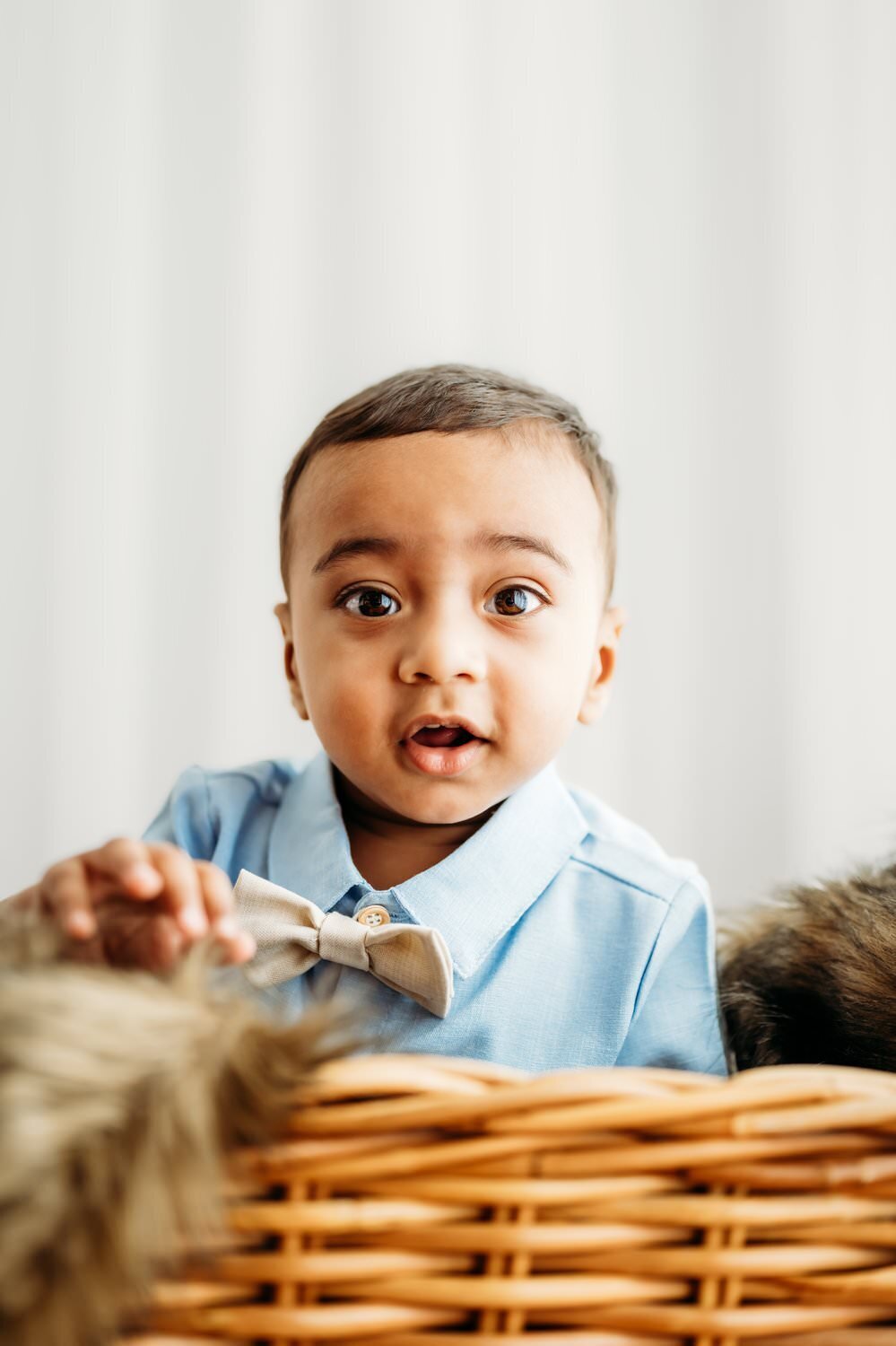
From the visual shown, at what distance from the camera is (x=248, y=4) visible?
170cm

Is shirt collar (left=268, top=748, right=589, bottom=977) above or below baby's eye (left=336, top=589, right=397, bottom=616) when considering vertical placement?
below

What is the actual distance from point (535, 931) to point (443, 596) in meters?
0.29

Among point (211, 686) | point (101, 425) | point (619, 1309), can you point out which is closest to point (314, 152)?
point (101, 425)

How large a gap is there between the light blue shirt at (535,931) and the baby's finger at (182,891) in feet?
0.84

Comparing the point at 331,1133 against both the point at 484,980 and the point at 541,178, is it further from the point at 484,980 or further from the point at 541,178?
the point at 541,178

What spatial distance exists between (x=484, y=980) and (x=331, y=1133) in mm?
482

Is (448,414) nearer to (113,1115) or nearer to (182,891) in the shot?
(182,891)

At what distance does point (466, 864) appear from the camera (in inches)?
40.5

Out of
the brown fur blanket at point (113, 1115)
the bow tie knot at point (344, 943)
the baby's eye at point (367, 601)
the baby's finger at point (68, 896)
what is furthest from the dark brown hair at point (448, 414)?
the brown fur blanket at point (113, 1115)

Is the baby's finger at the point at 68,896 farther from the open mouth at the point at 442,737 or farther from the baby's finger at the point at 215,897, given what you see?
the open mouth at the point at 442,737

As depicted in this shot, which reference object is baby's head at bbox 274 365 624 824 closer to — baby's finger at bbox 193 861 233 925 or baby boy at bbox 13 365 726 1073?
baby boy at bbox 13 365 726 1073

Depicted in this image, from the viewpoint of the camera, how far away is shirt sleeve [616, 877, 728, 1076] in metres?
1.00

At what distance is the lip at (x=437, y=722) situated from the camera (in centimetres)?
96

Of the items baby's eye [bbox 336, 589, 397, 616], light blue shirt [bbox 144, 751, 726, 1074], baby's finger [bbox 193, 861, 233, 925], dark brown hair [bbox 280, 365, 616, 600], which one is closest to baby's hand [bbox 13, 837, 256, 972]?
baby's finger [bbox 193, 861, 233, 925]
